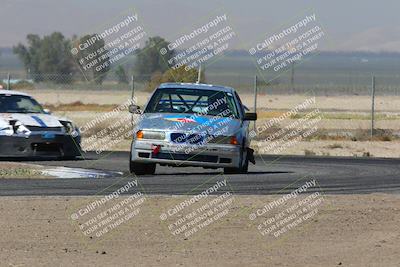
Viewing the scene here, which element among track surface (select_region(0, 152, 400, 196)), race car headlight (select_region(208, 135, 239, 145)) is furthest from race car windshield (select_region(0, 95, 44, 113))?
race car headlight (select_region(208, 135, 239, 145))

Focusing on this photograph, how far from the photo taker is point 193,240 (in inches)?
513

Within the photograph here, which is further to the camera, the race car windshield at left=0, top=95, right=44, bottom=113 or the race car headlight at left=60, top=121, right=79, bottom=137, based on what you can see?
the race car windshield at left=0, top=95, right=44, bottom=113

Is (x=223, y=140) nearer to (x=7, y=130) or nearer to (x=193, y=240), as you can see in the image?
(x=7, y=130)

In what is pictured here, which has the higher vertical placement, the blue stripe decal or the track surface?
the blue stripe decal

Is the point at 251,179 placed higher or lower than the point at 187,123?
lower

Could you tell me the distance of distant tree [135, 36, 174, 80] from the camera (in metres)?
78.3

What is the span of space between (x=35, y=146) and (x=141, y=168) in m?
3.23

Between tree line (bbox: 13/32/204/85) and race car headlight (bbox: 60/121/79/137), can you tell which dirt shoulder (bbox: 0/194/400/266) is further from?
tree line (bbox: 13/32/204/85)

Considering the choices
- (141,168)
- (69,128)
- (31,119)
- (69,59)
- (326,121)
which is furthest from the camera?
(69,59)

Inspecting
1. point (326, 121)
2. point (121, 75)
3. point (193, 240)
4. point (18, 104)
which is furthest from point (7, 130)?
point (121, 75)

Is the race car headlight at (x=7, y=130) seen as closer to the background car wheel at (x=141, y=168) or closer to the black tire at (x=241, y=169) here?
the background car wheel at (x=141, y=168)

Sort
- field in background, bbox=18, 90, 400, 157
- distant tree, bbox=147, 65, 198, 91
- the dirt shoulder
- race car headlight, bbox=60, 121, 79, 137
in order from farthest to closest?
distant tree, bbox=147, 65, 198, 91 → field in background, bbox=18, 90, 400, 157 → race car headlight, bbox=60, 121, 79, 137 → the dirt shoulder

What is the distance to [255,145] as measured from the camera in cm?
3206

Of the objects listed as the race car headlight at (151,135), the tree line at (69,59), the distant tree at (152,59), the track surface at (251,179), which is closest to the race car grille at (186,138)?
the race car headlight at (151,135)
